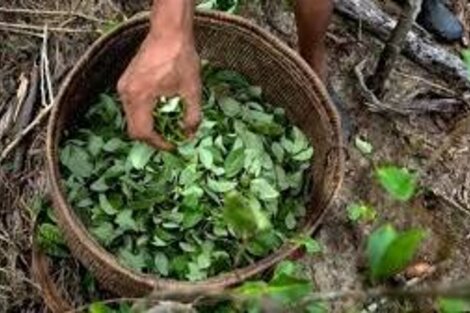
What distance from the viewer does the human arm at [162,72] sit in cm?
145

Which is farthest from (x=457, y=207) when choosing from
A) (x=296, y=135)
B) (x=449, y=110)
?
(x=296, y=135)

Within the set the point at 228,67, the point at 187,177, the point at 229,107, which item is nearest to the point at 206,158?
the point at 187,177

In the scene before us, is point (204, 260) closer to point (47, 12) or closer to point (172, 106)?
point (172, 106)

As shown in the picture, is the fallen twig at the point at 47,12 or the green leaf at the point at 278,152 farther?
the fallen twig at the point at 47,12

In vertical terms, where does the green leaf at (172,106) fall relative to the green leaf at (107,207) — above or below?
above

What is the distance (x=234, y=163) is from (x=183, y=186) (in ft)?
0.37

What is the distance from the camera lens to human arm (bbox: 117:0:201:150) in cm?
145

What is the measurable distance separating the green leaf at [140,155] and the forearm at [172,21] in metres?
0.27

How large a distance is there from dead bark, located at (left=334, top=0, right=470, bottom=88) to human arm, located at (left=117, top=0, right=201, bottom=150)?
26.6 inches

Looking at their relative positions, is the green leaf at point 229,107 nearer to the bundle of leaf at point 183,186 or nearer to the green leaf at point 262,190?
the bundle of leaf at point 183,186

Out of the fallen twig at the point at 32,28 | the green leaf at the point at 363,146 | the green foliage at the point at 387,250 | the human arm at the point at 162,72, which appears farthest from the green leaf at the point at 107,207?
the green foliage at the point at 387,250

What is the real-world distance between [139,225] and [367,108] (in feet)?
2.22

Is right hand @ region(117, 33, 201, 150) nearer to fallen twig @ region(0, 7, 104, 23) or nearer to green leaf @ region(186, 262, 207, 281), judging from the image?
green leaf @ region(186, 262, 207, 281)

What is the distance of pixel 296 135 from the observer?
1.81 m
